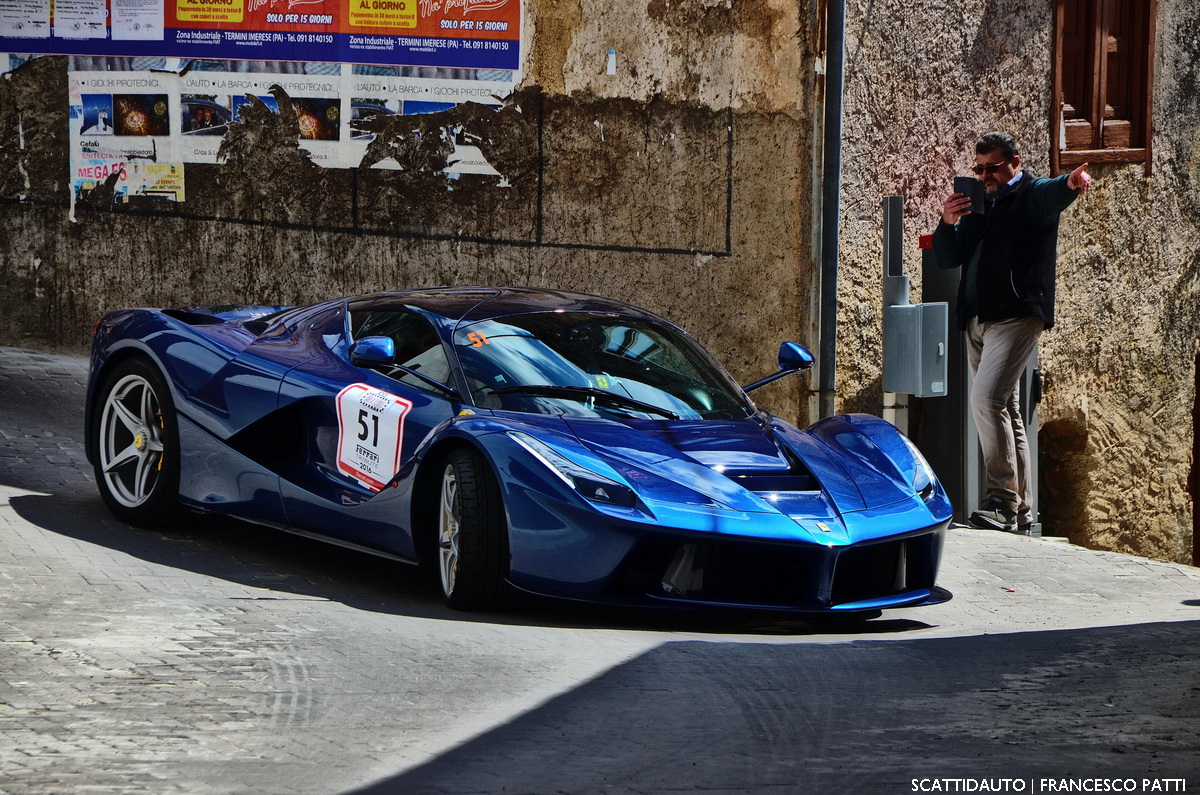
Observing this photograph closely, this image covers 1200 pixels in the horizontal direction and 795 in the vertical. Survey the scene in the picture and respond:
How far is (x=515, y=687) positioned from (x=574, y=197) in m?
5.89

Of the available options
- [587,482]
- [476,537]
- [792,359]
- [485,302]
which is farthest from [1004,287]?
[476,537]

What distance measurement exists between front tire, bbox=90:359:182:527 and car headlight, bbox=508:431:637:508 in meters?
2.11

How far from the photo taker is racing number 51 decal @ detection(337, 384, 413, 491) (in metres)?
6.04

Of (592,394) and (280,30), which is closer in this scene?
(592,394)

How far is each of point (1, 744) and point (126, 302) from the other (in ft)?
23.6

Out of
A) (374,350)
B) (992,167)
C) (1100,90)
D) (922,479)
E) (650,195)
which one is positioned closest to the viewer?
(374,350)

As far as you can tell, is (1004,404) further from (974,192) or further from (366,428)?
(366,428)

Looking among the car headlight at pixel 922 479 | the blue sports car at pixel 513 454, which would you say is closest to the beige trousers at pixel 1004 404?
the blue sports car at pixel 513 454

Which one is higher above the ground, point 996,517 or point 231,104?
point 231,104

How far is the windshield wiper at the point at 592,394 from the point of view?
6.11m

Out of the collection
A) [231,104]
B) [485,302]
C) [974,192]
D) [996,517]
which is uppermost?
[231,104]

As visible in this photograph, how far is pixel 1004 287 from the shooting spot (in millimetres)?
8109

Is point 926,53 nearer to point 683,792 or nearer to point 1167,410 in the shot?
point 1167,410

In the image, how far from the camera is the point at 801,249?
9805 mm
